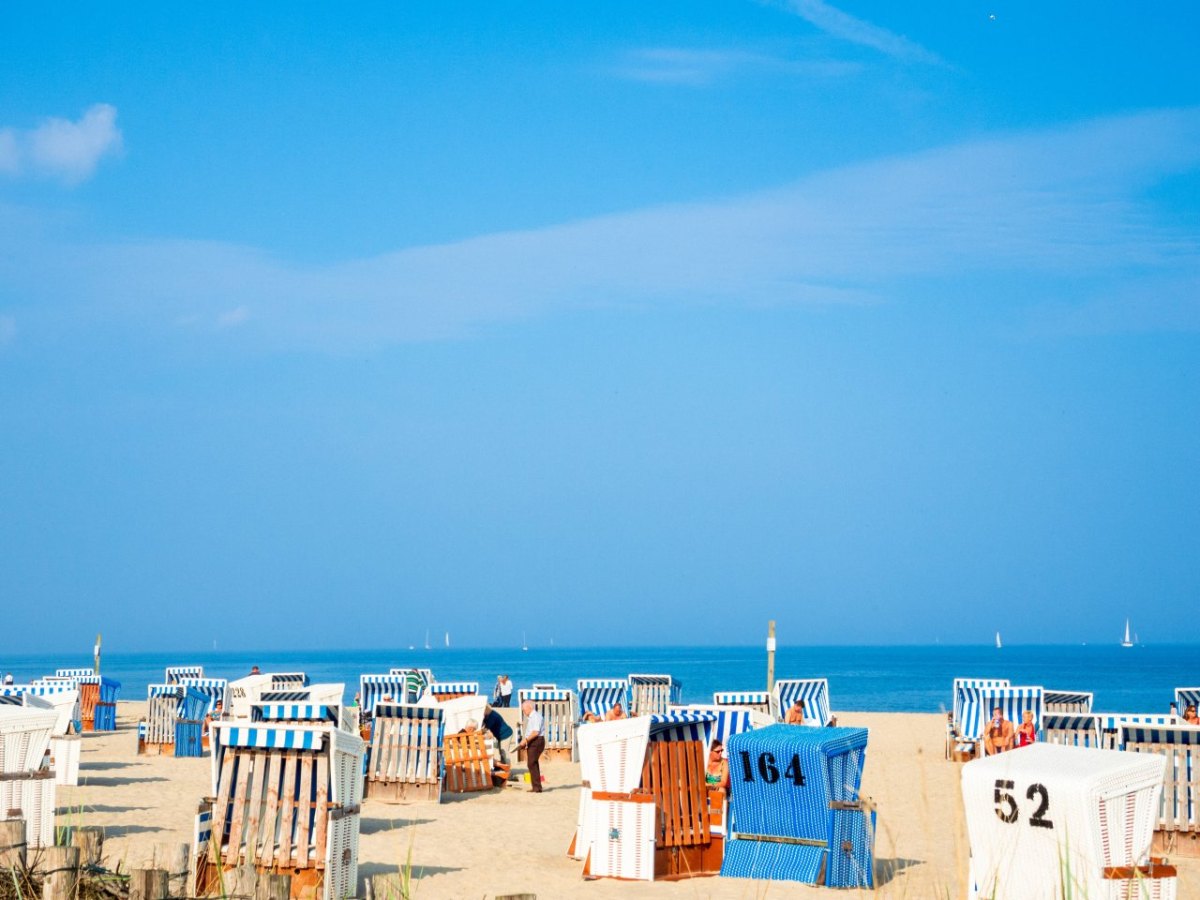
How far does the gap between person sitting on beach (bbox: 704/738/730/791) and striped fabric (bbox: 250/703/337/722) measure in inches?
193

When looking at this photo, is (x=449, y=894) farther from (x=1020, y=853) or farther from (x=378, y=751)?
(x=378, y=751)

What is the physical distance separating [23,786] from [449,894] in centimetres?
330

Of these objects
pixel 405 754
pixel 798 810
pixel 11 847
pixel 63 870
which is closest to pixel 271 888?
pixel 63 870

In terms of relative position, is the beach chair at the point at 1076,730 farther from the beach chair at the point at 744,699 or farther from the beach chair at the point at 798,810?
the beach chair at the point at 798,810

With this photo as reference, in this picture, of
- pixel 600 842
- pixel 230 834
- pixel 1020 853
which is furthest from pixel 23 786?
pixel 1020 853

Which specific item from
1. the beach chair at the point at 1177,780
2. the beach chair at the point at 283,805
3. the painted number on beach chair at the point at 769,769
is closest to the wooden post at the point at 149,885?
the beach chair at the point at 283,805

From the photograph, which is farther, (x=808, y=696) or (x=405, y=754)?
(x=808, y=696)

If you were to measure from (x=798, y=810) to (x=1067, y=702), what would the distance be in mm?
14333

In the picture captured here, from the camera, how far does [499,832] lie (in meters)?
15.0

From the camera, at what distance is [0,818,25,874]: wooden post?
670cm

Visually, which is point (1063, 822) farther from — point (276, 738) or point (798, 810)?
point (276, 738)

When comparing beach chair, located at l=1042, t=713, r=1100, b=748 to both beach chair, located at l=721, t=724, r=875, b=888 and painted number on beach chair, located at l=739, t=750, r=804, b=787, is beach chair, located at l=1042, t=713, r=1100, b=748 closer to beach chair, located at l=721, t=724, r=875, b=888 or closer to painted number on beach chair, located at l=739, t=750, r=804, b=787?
beach chair, located at l=721, t=724, r=875, b=888

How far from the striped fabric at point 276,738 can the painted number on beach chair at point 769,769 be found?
3612mm

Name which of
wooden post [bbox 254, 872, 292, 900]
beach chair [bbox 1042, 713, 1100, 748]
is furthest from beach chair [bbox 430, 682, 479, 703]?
wooden post [bbox 254, 872, 292, 900]
